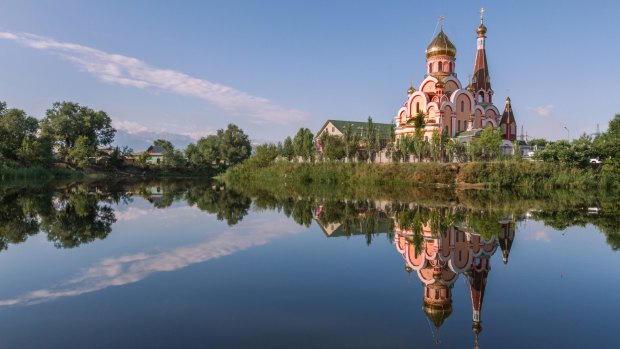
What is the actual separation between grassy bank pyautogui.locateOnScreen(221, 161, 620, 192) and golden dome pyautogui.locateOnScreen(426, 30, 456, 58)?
11.1m

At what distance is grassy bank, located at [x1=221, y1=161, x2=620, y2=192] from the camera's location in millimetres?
29578

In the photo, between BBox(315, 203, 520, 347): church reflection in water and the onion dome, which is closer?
the onion dome

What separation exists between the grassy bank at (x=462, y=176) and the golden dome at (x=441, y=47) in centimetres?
1107

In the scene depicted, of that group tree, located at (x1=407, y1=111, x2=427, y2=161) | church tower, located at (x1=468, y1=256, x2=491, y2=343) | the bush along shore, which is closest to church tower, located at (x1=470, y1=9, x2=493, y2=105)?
tree, located at (x1=407, y1=111, x2=427, y2=161)

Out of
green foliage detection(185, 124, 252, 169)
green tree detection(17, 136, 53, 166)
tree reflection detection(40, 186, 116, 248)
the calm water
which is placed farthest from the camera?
green foliage detection(185, 124, 252, 169)

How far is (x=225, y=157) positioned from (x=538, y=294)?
194ft

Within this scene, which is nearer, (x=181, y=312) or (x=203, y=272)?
(x=181, y=312)

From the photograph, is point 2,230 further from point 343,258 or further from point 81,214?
point 343,258

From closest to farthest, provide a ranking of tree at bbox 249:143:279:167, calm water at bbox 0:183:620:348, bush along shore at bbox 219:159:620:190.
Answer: calm water at bbox 0:183:620:348, bush along shore at bbox 219:159:620:190, tree at bbox 249:143:279:167

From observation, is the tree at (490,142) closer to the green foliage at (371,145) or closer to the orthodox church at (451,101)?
the orthodox church at (451,101)

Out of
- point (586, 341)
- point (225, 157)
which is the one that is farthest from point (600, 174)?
point (225, 157)

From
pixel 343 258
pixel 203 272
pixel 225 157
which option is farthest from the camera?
pixel 225 157

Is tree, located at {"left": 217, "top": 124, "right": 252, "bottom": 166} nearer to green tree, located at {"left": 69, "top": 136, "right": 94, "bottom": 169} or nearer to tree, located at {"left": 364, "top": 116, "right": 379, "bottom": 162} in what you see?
green tree, located at {"left": 69, "top": 136, "right": 94, "bottom": 169}

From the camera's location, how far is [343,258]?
8891mm
